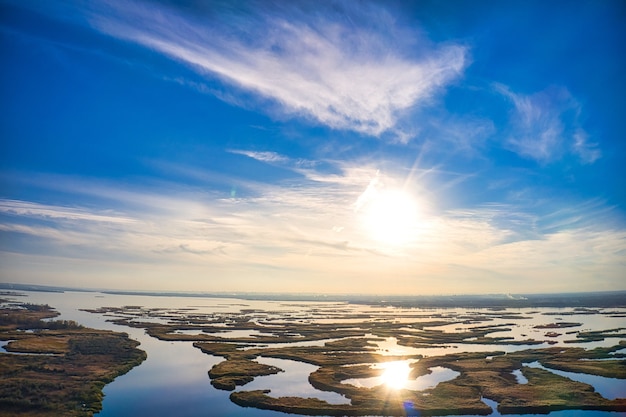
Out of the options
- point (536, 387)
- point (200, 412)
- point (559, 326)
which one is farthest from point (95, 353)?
point (559, 326)

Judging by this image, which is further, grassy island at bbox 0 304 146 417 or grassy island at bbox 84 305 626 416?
grassy island at bbox 84 305 626 416

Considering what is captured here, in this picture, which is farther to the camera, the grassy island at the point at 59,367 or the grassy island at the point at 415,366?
the grassy island at the point at 415,366

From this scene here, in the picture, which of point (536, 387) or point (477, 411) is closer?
point (477, 411)

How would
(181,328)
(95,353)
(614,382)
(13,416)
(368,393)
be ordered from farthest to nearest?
(181,328) < (95,353) < (614,382) < (368,393) < (13,416)

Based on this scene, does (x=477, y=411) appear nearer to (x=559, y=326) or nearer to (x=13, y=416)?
(x=13, y=416)

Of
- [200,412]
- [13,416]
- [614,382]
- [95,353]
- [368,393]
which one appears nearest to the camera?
[13,416]

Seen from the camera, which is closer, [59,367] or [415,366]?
[59,367]

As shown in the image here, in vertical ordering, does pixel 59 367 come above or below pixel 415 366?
above
